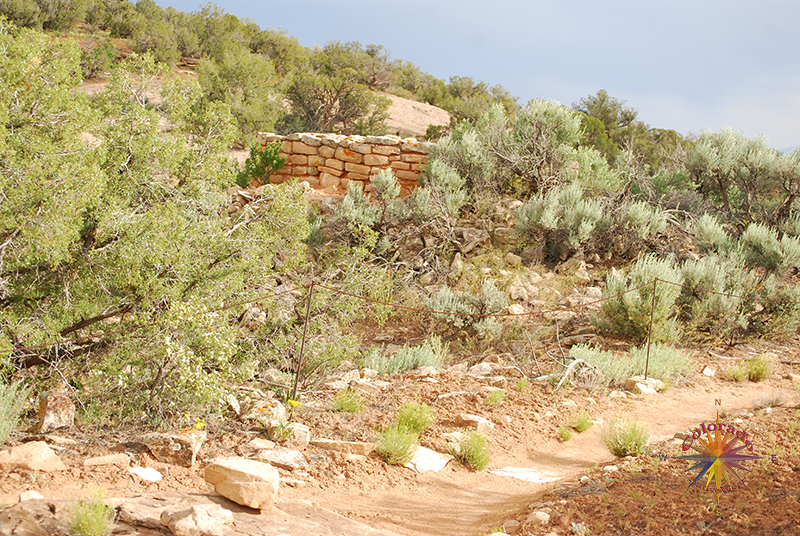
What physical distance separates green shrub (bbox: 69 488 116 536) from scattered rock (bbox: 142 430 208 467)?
115 cm

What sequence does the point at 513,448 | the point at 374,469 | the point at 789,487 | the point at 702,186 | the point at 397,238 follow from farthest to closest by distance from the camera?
the point at 702,186, the point at 397,238, the point at 513,448, the point at 374,469, the point at 789,487

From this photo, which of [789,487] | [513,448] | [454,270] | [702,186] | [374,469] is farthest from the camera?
[702,186]

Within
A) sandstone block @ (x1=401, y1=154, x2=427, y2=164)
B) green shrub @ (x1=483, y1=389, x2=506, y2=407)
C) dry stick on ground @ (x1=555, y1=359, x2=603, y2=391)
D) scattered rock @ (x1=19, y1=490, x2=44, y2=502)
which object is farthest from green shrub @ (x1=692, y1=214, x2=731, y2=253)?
scattered rock @ (x1=19, y1=490, x2=44, y2=502)

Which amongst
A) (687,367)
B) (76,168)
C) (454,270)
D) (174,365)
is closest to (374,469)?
(174,365)

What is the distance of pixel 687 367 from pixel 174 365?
5.79m

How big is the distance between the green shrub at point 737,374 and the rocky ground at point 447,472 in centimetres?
72

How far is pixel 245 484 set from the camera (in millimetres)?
2912

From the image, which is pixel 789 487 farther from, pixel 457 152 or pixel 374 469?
pixel 457 152

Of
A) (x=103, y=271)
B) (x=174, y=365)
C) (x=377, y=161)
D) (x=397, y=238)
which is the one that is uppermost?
(x=377, y=161)

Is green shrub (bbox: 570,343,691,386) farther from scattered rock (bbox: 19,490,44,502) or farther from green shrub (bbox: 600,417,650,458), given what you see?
scattered rock (bbox: 19,490,44,502)

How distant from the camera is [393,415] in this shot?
16.3 feet

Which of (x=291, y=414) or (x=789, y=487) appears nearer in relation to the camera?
(x=789, y=487)

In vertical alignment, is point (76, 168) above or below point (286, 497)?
above

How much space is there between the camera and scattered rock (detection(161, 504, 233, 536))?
2469 mm
